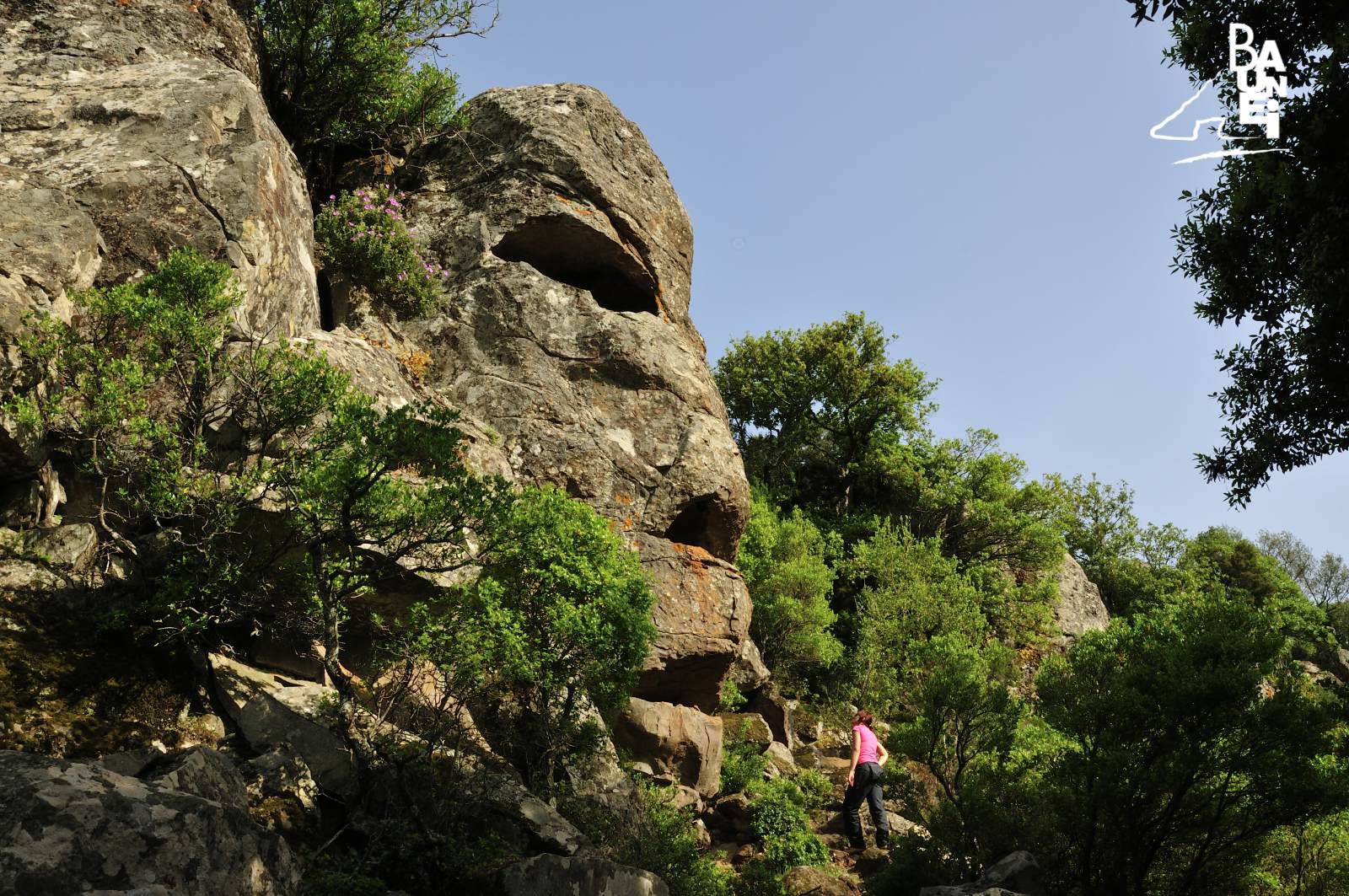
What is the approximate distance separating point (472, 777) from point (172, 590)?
4.38 metres

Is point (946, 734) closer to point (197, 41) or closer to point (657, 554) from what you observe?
point (657, 554)

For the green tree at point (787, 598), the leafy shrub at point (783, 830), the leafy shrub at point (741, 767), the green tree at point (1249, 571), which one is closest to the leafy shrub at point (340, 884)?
the leafy shrub at point (783, 830)

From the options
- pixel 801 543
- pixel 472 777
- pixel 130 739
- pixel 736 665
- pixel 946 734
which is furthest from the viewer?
pixel 801 543

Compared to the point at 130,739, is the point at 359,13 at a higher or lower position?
higher

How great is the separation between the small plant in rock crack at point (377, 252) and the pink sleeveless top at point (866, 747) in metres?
13.3

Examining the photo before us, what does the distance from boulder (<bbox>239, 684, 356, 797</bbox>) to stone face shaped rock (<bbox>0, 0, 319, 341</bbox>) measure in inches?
227

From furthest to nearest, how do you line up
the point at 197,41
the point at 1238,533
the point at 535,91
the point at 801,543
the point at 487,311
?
the point at 1238,533 → the point at 801,543 → the point at 535,91 → the point at 487,311 → the point at 197,41

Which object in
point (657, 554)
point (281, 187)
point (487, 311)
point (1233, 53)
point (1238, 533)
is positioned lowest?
point (657, 554)

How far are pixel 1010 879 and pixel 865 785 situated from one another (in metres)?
4.82

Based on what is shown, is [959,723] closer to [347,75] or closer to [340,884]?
[340,884]

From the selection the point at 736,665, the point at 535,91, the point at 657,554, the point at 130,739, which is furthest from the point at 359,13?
the point at 736,665

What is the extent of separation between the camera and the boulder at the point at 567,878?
8.37 m

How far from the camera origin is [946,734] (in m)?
14.8

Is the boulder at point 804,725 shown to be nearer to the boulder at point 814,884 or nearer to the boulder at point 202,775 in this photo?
the boulder at point 814,884
